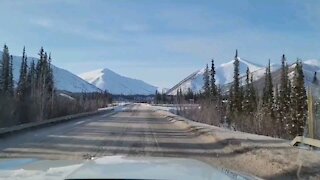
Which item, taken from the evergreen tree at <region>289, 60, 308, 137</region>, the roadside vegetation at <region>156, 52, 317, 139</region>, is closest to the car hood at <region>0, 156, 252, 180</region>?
the roadside vegetation at <region>156, 52, 317, 139</region>

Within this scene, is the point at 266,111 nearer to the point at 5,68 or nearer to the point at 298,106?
the point at 298,106

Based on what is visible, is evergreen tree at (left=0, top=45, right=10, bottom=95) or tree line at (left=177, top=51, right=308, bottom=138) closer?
tree line at (left=177, top=51, right=308, bottom=138)

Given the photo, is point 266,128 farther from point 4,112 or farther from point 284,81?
point 284,81

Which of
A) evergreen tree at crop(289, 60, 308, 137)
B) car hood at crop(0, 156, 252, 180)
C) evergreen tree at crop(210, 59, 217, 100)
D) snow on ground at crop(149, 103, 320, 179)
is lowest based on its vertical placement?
snow on ground at crop(149, 103, 320, 179)

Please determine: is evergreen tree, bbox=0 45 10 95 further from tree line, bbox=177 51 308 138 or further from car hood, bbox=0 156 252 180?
car hood, bbox=0 156 252 180

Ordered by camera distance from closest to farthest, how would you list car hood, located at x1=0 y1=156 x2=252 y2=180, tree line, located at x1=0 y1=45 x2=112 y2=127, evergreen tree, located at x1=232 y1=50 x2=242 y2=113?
car hood, located at x1=0 y1=156 x2=252 y2=180
tree line, located at x1=0 y1=45 x2=112 y2=127
evergreen tree, located at x1=232 y1=50 x2=242 y2=113

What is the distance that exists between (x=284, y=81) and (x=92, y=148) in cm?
7350

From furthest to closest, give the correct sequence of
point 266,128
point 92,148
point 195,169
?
point 266,128
point 92,148
point 195,169

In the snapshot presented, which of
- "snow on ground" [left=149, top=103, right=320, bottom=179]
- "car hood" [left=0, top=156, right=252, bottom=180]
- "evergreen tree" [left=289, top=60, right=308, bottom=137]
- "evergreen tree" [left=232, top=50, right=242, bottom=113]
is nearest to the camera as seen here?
"car hood" [left=0, top=156, right=252, bottom=180]

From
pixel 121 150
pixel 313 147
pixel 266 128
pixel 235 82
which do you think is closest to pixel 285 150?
pixel 313 147

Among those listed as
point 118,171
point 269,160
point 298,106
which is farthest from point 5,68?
point 118,171

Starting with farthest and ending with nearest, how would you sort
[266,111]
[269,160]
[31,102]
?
[266,111], [31,102], [269,160]

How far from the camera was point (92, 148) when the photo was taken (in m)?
19.4

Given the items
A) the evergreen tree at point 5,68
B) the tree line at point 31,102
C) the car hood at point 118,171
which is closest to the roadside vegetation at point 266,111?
the tree line at point 31,102
